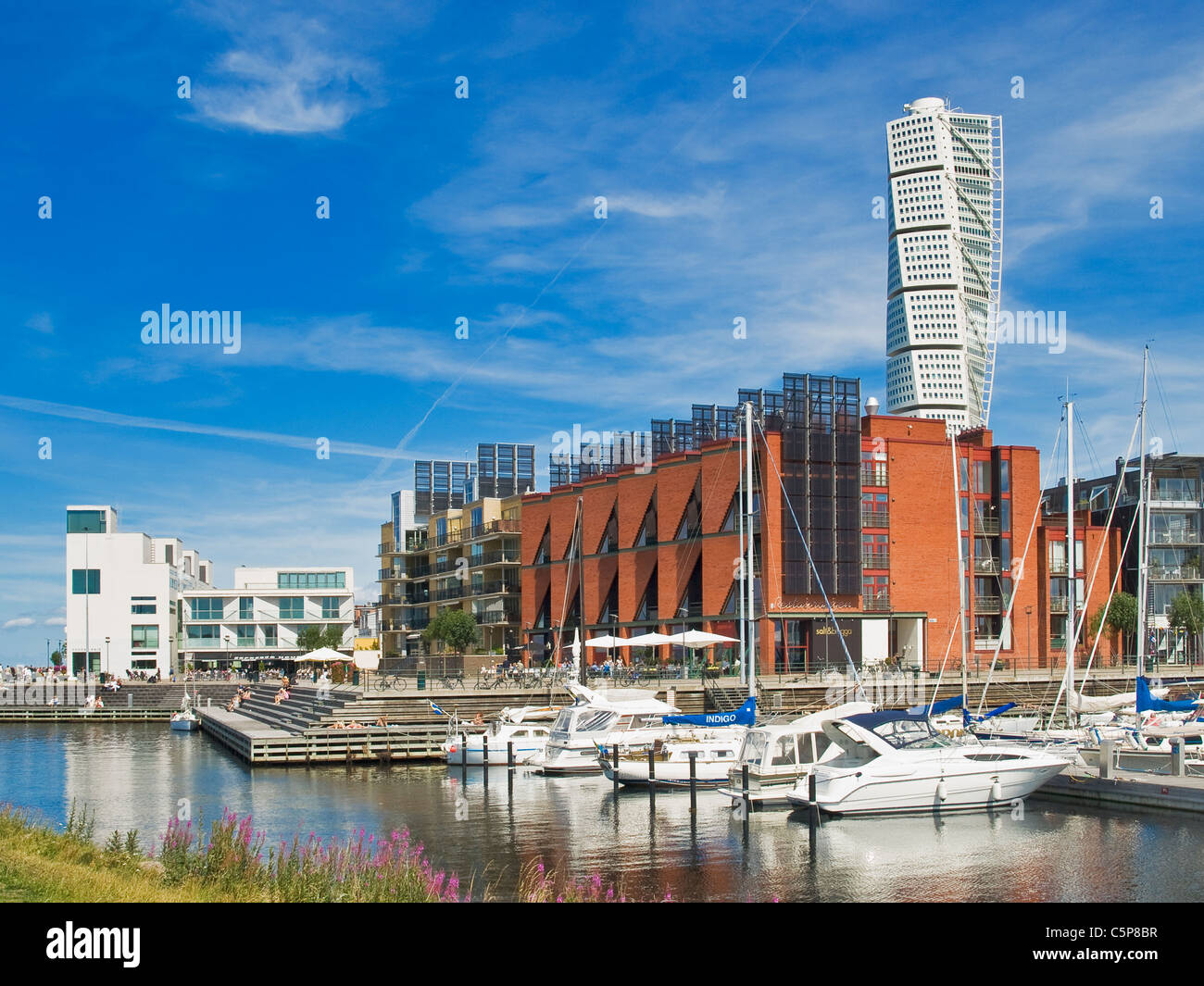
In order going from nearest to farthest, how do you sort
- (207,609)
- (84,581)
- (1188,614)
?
(1188,614) → (84,581) → (207,609)

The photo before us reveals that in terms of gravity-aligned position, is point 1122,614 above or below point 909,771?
above

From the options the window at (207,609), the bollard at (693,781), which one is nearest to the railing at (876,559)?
the bollard at (693,781)

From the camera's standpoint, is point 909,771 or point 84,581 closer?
point 909,771

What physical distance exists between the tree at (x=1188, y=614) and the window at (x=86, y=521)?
95.1m

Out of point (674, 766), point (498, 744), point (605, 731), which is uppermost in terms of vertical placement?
point (605, 731)

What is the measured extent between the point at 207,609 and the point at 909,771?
338 ft

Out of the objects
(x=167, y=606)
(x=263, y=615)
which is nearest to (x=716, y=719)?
(x=167, y=606)

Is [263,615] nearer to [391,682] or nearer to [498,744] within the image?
[391,682]

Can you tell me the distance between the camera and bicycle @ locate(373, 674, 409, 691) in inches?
2167

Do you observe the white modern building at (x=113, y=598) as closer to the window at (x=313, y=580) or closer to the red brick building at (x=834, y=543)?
the window at (x=313, y=580)

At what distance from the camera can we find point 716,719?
39.7 m

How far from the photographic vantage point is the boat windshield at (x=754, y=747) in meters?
33.2

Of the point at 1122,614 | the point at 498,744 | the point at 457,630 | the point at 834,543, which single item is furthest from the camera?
the point at 457,630
